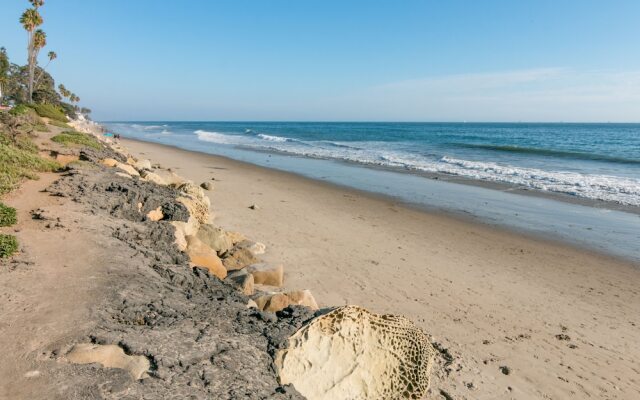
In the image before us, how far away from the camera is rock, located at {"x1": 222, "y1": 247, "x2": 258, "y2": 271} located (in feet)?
25.9

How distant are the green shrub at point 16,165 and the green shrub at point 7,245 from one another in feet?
9.34

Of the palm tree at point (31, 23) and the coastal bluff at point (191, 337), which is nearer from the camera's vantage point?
the coastal bluff at point (191, 337)

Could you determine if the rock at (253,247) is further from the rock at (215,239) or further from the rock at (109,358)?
the rock at (109,358)

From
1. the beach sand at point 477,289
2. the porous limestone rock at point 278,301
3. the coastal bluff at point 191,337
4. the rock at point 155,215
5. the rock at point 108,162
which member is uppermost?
the rock at point 108,162

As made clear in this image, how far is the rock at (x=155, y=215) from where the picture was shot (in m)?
7.76

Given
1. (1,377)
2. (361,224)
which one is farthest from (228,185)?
(1,377)

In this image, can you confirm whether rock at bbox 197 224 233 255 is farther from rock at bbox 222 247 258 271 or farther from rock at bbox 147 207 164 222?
rock at bbox 147 207 164 222

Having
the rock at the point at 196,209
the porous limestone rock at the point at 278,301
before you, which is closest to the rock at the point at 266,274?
the porous limestone rock at the point at 278,301

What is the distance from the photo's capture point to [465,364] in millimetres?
5582

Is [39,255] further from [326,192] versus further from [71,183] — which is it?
[326,192]

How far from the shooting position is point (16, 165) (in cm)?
905

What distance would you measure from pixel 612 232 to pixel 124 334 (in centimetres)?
1302

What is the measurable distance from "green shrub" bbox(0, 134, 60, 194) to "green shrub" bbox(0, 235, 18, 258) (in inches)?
112

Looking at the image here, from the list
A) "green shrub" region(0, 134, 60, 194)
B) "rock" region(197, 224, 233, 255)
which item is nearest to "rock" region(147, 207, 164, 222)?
"rock" region(197, 224, 233, 255)
